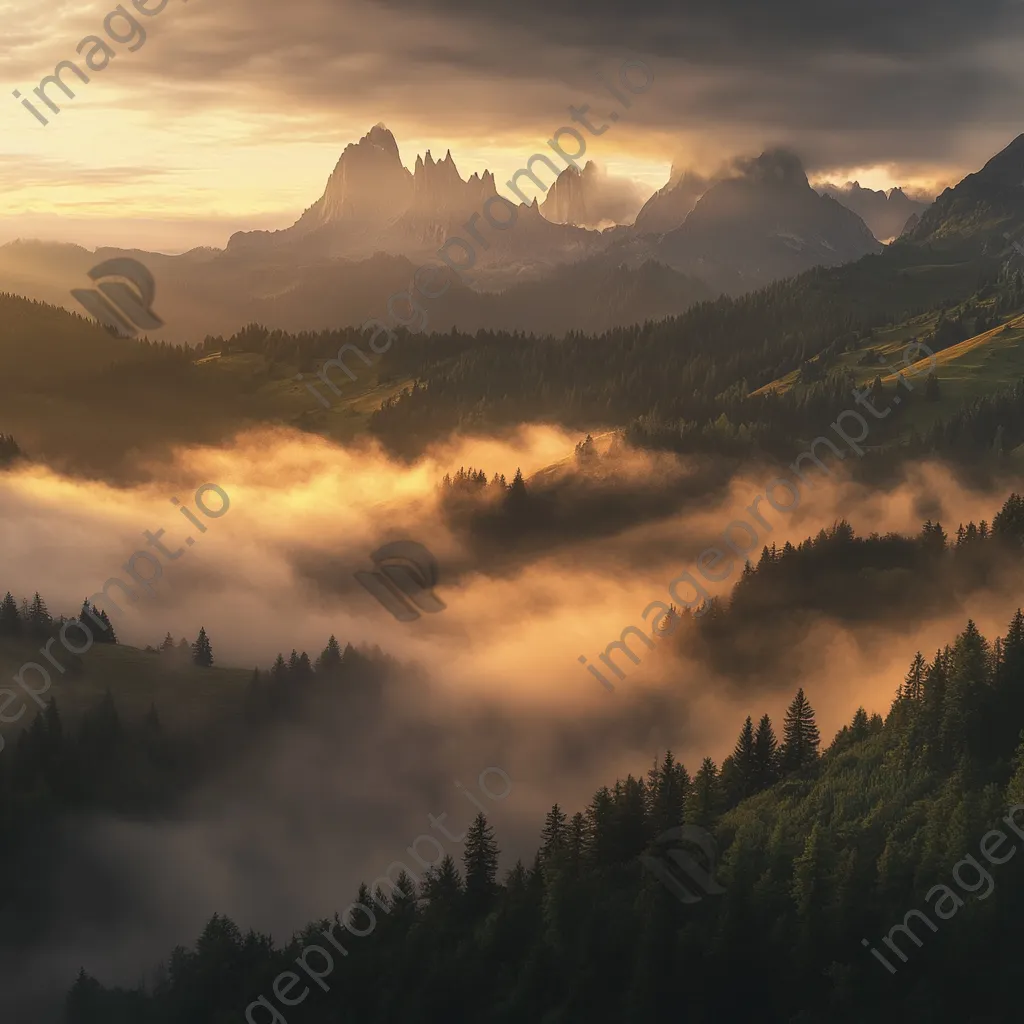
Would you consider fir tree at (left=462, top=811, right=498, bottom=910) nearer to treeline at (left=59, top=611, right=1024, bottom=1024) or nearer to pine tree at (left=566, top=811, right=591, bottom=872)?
treeline at (left=59, top=611, right=1024, bottom=1024)

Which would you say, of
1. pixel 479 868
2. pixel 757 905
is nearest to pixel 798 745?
pixel 757 905

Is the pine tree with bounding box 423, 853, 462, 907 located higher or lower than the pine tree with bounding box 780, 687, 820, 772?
lower

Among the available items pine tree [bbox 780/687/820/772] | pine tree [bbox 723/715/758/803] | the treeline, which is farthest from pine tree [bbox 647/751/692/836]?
pine tree [bbox 780/687/820/772]

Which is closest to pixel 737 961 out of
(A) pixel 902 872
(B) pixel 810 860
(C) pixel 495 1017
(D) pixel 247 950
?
(B) pixel 810 860

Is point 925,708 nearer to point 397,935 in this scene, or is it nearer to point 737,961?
point 737,961

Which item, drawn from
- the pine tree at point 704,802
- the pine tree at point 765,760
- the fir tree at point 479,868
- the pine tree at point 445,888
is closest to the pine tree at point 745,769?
the pine tree at point 765,760

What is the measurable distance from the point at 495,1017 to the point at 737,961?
28.1m

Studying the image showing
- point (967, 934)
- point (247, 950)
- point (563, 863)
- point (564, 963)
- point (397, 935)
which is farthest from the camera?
point (247, 950)

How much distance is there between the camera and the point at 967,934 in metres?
108

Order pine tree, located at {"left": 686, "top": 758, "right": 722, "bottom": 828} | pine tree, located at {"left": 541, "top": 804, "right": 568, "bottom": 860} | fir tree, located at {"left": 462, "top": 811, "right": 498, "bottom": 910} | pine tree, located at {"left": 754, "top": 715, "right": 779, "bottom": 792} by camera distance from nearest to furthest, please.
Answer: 1. pine tree, located at {"left": 541, "top": 804, "right": 568, "bottom": 860}
2. pine tree, located at {"left": 686, "top": 758, "right": 722, "bottom": 828}
3. fir tree, located at {"left": 462, "top": 811, "right": 498, "bottom": 910}
4. pine tree, located at {"left": 754, "top": 715, "right": 779, "bottom": 792}
